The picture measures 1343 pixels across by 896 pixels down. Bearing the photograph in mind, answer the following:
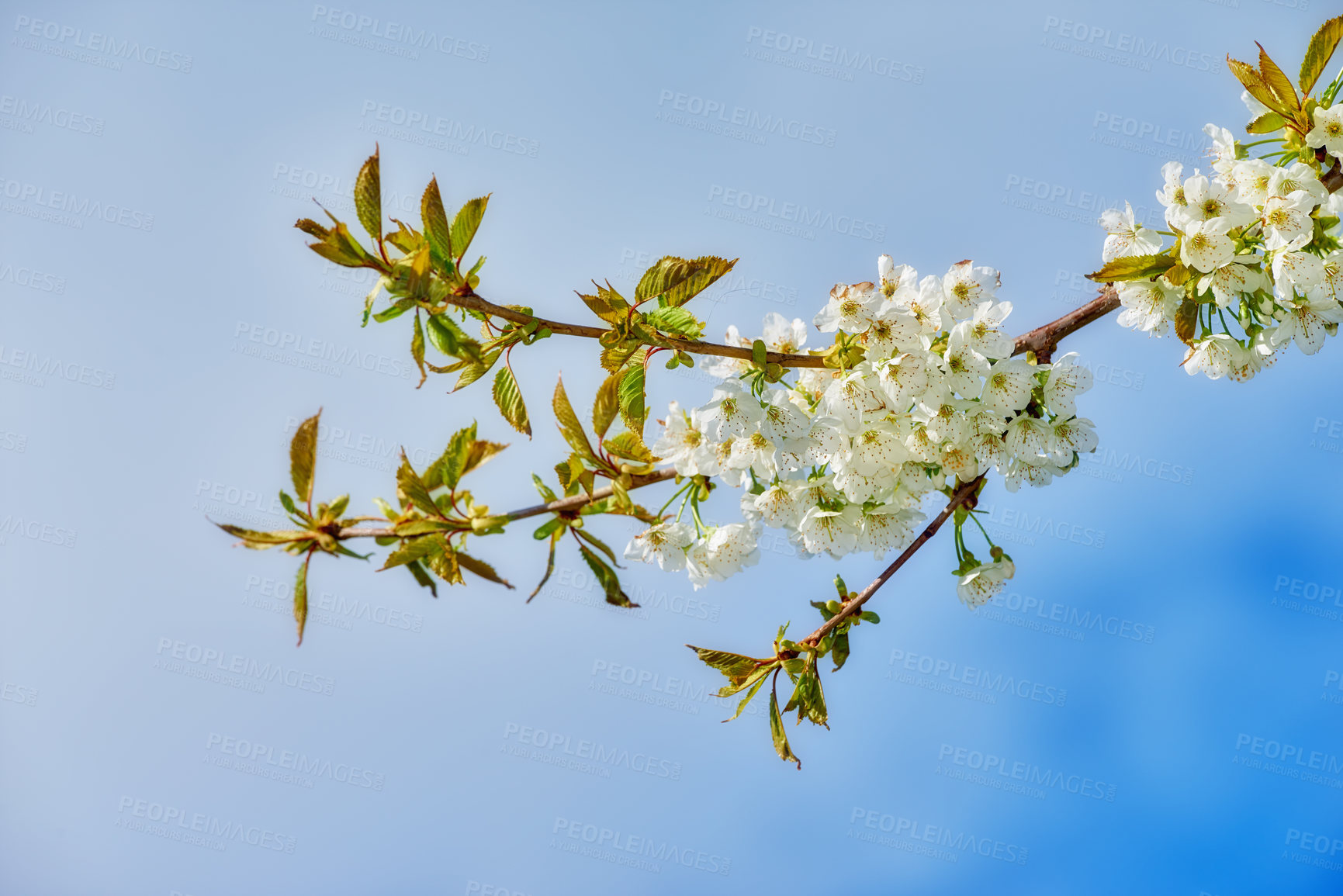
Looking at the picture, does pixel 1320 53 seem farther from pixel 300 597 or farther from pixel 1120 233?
pixel 300 597

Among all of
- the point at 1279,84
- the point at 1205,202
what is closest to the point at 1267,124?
the point at 1279,84

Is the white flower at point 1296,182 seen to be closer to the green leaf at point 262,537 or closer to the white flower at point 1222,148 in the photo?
the white flower at point 1222,148

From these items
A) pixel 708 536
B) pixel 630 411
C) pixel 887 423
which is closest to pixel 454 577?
pixel 630 411

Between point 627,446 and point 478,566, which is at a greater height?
point 627,446

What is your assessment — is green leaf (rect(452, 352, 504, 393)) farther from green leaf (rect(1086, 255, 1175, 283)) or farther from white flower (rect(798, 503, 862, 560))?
green leaf (rect(1086, 255, 1175, 283))

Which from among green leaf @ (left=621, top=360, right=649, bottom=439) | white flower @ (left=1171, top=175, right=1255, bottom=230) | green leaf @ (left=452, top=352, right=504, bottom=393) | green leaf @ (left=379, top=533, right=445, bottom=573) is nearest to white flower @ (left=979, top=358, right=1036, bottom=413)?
white flower @ (left=1171, top=175, right=1255, bottom=230)

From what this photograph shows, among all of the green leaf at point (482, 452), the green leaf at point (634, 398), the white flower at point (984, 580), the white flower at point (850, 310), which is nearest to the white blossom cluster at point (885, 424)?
the white flower at point (850, 310)
